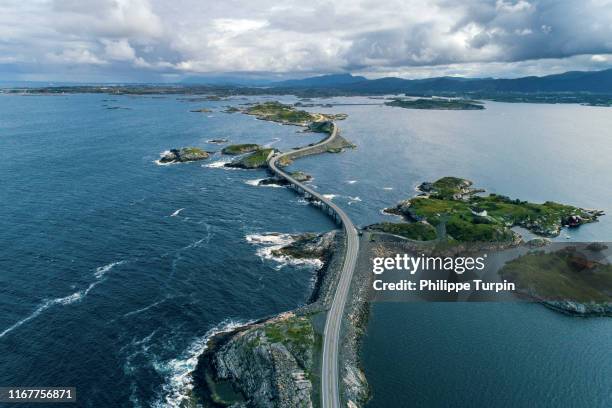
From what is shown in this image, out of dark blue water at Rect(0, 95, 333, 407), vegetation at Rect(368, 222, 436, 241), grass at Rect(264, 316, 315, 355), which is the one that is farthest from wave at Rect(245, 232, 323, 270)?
grass at Rect(264, 316, 315, 355)

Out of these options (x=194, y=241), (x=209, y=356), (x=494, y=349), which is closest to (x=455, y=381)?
(x=494, y=349)

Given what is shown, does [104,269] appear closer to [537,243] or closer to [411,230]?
[411,230]

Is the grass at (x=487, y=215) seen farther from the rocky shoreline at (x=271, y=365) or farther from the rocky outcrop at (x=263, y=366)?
the rocky outcrop at (x=263, y=366)

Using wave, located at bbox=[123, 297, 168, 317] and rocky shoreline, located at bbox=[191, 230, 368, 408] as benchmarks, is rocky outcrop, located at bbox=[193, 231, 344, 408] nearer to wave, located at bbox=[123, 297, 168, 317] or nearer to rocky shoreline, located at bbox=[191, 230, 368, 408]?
rocky shoreline, located at bbox=[191, 230, 368, 408]

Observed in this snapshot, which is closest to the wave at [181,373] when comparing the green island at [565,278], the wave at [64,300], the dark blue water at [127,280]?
the dark blue water at [127,280]

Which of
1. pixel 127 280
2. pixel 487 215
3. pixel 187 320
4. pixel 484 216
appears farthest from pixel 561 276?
pixel 127 280
